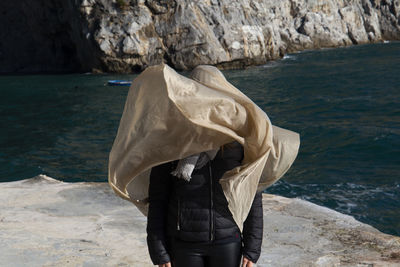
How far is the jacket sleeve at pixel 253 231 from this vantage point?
2848 millimetres

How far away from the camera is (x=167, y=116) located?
8.46ft

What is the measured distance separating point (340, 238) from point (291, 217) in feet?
2.65

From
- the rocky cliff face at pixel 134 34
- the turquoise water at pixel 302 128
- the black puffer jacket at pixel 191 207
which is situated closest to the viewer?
the black puffer jacket at pixel 191 207

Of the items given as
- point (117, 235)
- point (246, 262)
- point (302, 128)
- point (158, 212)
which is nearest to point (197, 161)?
point (158, 212)

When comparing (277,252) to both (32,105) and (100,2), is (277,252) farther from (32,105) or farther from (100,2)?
(100,2)

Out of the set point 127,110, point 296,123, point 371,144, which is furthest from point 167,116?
point 296,123

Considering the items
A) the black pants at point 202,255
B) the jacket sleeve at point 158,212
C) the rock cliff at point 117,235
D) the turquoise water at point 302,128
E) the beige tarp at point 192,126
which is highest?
the beige tarp at point 192,126

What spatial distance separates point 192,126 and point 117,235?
3026 millimetres

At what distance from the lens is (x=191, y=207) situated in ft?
8.88

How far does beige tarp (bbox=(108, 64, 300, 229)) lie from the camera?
254 centimetres

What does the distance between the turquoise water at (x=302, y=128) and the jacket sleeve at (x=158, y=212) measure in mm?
6912

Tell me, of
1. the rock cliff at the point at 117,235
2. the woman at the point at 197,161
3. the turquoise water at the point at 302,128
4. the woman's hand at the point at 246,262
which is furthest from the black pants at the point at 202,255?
the turquoise water at the point at 302,128

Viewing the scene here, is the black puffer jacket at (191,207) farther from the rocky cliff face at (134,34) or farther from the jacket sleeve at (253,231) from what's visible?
the rocky cliff face at (134,34)

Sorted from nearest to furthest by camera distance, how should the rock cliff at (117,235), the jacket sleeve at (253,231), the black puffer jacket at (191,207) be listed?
the black puffer jacket at (191,207) < the jacket sleeve at (253,231) < the rock cliff at (117,235)
